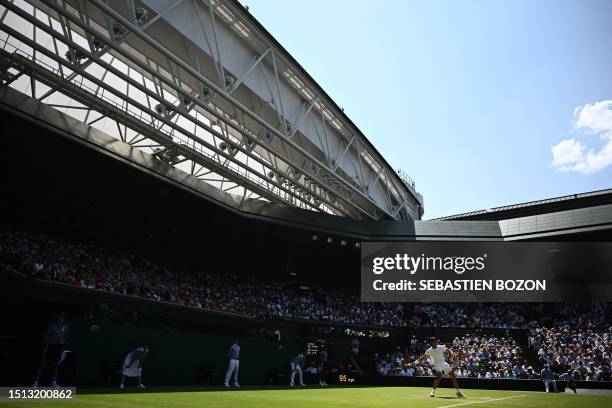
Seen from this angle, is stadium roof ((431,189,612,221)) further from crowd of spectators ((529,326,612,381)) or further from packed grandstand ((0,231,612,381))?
crowd of spectators ((529,326,612,381))

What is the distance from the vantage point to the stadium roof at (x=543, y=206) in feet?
140

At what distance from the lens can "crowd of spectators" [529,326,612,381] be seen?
28.4 m

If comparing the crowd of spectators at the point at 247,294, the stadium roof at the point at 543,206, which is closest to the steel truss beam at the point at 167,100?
the crowd of spectators at the point at 247,294

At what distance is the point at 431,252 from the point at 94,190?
23.3 meters

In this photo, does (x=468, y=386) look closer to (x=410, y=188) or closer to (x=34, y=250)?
(x=410, y=188)

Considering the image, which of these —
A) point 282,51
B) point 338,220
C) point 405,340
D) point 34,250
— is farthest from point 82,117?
point 405,340

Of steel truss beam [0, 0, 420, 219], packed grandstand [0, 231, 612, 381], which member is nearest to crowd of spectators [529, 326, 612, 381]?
packed grandstand [0, 231, 612, 381]

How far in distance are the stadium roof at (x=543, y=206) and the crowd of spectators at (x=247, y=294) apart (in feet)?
34.3

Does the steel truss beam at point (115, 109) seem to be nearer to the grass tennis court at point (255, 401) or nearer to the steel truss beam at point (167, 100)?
the steel truss beam at point (167, 100)

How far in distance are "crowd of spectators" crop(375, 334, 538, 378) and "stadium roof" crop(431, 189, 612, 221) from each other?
1456cm

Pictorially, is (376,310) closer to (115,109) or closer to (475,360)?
(475,360)

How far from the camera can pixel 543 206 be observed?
45.9 m

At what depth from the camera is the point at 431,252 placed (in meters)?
37.9

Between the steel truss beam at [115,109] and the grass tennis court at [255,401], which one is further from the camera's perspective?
the steel truss beam at [115,109]
